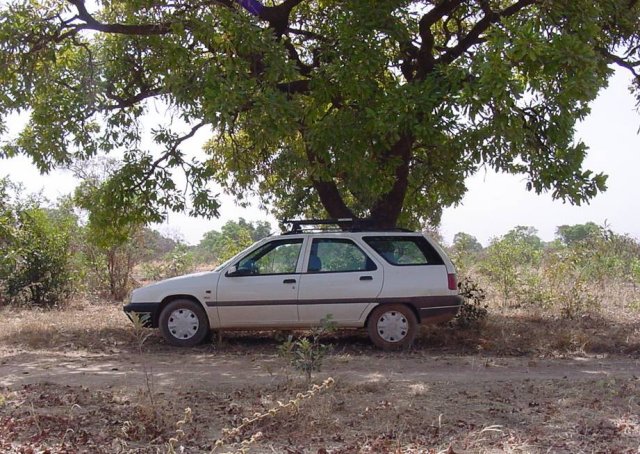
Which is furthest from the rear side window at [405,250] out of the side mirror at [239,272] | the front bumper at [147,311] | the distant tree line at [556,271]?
the distant tree line at [556,271]

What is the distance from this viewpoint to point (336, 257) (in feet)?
33.1

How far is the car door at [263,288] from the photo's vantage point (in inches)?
389

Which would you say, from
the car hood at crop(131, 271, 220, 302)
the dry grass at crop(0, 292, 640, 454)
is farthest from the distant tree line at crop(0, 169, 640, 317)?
the dry grass at crop(0, 292, 640, 454)

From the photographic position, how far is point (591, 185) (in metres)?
8.98

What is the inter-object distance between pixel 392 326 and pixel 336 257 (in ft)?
4.12

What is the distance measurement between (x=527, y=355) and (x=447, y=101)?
3709mm

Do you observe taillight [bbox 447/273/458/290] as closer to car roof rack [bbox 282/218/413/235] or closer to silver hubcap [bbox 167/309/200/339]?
car roof rack [bbox 282/218/413/235]

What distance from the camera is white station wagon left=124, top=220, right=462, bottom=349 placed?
9805 mm

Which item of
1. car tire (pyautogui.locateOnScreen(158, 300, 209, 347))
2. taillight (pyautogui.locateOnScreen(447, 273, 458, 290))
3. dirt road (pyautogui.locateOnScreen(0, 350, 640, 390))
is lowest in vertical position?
dirt road (pyautogui.locateOnScreen(0, 350, 640, 390))

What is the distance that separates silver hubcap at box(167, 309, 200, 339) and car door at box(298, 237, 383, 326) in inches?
Result: 62.1

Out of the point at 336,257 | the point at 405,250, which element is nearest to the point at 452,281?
the point at 405,250

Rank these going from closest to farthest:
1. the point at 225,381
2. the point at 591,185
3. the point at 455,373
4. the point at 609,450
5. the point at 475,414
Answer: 1. the point at 609,450
2. the point at 475,414
3. the point at 225,381
4. the point at 455,373
5. the point at 591,185

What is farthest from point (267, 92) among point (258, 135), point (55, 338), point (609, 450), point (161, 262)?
point (161, 262)

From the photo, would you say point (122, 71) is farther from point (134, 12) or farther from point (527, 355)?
point (527, 355)
